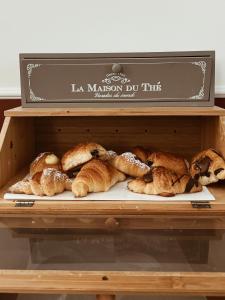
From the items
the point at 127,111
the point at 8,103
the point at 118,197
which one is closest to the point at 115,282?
the point at 118,197

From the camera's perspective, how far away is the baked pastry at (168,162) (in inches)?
44.8

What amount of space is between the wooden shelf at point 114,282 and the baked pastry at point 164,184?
275 millimetres

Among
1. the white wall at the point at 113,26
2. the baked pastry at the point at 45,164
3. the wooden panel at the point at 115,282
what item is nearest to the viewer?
the wooden panel at the point at 115,282

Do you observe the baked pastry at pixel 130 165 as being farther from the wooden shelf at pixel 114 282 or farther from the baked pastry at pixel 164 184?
the wooden shelf at pixel 114 282

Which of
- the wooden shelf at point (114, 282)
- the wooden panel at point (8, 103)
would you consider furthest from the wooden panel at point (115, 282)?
the wooden panel at point (8, 103)

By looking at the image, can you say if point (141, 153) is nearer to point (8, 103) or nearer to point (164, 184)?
point (164, 184)

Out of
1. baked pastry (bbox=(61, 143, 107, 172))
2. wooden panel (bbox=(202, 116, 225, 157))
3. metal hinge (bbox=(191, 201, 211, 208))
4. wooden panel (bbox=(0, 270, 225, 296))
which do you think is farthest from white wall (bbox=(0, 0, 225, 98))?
wooden panel (bbox=(0, 270, 225, 296))

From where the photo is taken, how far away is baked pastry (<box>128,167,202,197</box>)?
39.9 inches

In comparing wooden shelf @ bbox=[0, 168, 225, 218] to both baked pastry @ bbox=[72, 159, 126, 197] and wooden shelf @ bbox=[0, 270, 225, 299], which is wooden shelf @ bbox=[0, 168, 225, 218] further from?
wooden shelf @ bbox=[0, 270, 225, 299]

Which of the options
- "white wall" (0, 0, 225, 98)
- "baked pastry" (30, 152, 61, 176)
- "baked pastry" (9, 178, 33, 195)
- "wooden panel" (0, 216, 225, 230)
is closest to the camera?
"wooden panel" (0, 216, 225, 230)

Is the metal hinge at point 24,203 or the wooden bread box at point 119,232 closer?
the wooden bread box at point 119,232

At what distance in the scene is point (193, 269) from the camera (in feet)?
2.64

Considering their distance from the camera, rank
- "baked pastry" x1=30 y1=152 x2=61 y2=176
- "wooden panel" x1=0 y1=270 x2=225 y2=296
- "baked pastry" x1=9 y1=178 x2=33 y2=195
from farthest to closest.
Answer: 1. "baked pastry" x1=30 y1=152 x2=61 y2=176
2. "baked pastry" x1=9 y1=178 x2=33 y2=195
3. "wooden panel" x1=0 y1=270 x2=225 y2=296

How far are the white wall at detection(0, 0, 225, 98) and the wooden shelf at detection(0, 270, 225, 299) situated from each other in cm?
73
